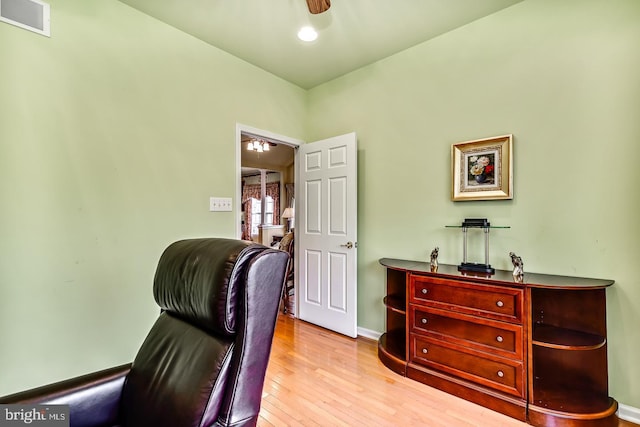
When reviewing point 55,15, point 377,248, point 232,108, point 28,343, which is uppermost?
point 55,15

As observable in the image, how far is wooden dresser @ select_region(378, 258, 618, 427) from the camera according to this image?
1729 mm

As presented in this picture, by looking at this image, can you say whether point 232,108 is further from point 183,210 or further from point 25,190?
point 25,190

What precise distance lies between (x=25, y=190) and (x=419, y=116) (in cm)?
276

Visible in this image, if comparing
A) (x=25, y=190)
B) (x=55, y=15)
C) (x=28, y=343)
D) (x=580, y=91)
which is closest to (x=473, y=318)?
(x=580, y=91)

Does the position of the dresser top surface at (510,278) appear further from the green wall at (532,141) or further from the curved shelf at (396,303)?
the curved shelf at (396,303)

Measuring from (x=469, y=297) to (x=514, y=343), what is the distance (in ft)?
1.09

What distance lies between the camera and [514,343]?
1796 millimetres

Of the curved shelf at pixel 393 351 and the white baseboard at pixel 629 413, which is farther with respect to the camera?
the curved shelf at pixel 393 351

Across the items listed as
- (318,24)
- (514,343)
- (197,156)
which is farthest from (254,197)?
(514,343)

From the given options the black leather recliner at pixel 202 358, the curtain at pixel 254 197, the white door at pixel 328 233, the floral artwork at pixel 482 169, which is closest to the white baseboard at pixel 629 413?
the floral artwork at pixel 482 169

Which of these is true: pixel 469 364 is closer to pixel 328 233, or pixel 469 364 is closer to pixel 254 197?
pixel 328 233

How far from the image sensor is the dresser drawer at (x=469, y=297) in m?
1.81

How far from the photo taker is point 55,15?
6.00 ft

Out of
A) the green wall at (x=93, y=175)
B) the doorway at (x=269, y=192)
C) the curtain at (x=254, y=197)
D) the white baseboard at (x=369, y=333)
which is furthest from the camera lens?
the curtain at (x=254, y=197)
